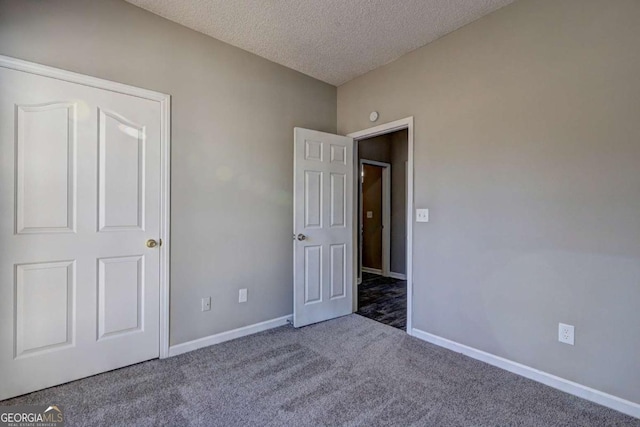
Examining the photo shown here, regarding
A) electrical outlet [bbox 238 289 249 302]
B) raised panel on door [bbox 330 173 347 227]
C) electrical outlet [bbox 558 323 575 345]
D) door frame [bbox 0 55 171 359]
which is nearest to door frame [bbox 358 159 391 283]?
raised panel on door [bbox 330 173 347 227]

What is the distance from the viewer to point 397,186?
5.47 metres

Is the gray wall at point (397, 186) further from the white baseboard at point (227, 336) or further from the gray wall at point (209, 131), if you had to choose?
the white baseboard at point (227, 336)

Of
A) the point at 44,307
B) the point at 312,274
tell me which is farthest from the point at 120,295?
the point at 312,274

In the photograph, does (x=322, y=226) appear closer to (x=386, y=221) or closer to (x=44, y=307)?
(x=44, y=307)

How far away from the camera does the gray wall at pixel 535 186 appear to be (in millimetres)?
1829

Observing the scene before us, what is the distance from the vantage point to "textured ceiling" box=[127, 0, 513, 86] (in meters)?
2.27

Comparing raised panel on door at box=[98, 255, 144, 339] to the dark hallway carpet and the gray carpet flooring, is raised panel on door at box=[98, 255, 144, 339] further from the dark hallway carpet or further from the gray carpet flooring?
the dark hallway carpet

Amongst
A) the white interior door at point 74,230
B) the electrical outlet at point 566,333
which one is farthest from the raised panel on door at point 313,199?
the electrical outlet at point 566,333

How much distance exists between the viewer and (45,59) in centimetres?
199

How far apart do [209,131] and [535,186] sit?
2.60 m

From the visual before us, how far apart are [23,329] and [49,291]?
0.25 meters

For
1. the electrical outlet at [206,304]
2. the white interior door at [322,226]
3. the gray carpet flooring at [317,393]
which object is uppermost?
the white interior door at [322,226]

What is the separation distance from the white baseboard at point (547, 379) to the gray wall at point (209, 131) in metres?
1.63

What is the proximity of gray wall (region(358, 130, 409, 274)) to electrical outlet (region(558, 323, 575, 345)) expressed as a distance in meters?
3.27
